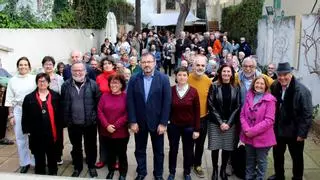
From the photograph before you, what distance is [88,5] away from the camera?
1820 centimetres

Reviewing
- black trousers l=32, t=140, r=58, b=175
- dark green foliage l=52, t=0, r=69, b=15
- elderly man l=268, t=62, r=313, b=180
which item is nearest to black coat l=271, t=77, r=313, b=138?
elderly man l=268, t=62, r=313, b=180

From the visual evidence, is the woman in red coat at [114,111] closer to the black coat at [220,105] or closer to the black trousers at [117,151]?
the black trousers at [117,151]

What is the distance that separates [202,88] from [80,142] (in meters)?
1.93

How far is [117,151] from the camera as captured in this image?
6.04 m

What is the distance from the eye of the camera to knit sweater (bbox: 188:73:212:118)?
19.6 feet

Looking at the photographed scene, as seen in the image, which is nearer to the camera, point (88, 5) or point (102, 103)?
point (102, 103)

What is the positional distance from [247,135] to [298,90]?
0.88 metres

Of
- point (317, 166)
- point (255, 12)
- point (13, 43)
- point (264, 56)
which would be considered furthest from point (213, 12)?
point (317, 166)

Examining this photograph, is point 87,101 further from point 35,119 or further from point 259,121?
point 259,121

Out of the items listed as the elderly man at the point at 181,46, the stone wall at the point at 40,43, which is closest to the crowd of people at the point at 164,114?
the stone wall at the point at 40,43

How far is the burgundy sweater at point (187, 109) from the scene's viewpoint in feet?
18.5

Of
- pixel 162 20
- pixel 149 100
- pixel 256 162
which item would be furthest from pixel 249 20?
pixel 162 20

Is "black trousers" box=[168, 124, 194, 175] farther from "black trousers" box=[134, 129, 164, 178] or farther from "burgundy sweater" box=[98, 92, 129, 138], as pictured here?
"burgundy sweater" box=[98, 92, 129, 138]

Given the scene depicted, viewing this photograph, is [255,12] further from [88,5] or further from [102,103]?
[102,103]
